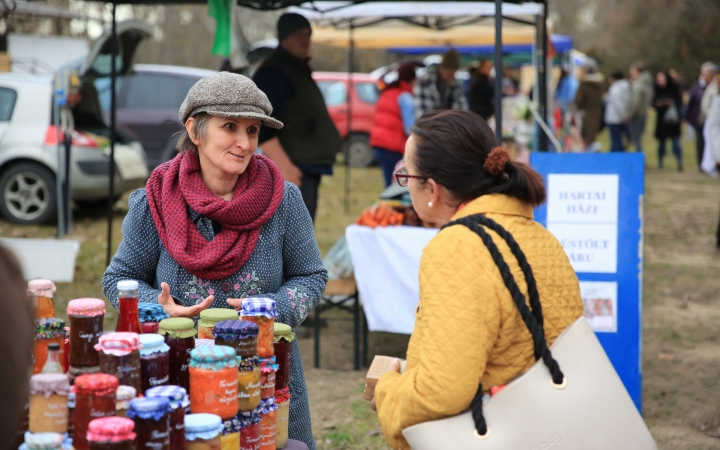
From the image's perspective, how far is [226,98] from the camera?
8.02ft

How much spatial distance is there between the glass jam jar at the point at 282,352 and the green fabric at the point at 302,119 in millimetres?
3264

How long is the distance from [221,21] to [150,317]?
3996 mm

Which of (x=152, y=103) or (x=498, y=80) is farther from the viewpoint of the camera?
(x=152, y=103)

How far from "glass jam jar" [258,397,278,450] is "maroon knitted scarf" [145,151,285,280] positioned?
0.60 metres

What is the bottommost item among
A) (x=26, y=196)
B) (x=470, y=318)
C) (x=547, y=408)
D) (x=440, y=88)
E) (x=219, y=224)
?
(x=26, y=196)

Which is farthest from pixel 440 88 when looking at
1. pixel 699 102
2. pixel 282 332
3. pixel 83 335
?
pixel 699 102

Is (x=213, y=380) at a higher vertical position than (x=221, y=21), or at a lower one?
lower

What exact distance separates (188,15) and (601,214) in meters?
20.7

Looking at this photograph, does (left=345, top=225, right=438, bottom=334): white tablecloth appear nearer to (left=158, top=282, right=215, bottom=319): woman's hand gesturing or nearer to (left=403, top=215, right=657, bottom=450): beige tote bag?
(left=158, top=282, right=215, bottom=319): woman's hand gesturing

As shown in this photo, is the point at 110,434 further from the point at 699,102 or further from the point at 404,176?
the point at 699,102

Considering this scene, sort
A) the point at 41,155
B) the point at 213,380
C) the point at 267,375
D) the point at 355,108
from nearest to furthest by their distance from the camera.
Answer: the point at 213,380
the point at 267,375
the point at 41,155
the point at 355,108

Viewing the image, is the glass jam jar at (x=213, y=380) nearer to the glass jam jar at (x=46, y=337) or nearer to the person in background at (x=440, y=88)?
the glass jam jar at (x=46, y=337)

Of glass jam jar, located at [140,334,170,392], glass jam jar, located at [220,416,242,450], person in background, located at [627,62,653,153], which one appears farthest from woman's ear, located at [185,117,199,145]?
person in background, located at [627,62,653,153]

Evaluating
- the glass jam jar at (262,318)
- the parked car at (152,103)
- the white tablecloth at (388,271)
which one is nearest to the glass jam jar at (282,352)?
the glass jam jar at (262,318)
